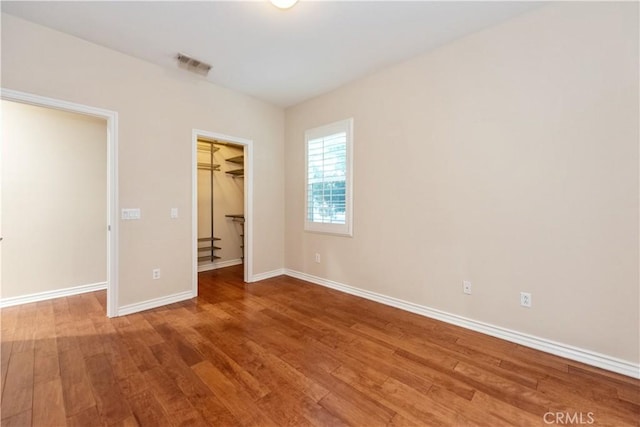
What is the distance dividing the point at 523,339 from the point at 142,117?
14.4 ft

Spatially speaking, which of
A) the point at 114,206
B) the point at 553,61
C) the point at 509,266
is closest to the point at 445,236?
the point at 509,266

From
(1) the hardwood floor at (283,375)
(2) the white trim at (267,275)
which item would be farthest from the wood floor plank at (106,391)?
(2) the white trim at (267,275)

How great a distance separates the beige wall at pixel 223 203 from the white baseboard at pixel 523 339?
9.43 feet

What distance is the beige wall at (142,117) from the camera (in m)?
2.39

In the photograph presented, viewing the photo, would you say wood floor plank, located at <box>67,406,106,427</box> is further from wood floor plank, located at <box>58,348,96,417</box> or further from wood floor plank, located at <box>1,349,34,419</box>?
wood floor plank, located at <box>1,349,34,419</box>

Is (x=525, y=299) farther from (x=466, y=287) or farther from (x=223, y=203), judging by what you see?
(x=223, y=203)

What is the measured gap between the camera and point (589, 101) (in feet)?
6.48

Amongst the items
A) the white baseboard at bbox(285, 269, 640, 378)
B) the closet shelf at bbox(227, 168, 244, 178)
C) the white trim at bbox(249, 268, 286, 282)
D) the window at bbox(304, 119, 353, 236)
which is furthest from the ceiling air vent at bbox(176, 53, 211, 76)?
the white baseboard at bbox(285, 269, 640, 378)

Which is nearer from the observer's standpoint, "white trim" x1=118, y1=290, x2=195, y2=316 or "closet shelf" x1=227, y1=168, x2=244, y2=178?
"white trim" x1=118, y1=290, x2=195, y2=316

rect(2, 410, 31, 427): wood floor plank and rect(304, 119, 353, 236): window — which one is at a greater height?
rect(304, 119, 353, 236): window

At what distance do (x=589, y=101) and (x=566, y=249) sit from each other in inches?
44.4

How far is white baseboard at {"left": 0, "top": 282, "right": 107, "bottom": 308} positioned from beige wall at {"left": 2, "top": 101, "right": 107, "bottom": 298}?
0.05m

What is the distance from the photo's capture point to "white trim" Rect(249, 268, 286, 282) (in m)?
4.10

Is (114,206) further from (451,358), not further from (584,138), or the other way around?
(584,138)
